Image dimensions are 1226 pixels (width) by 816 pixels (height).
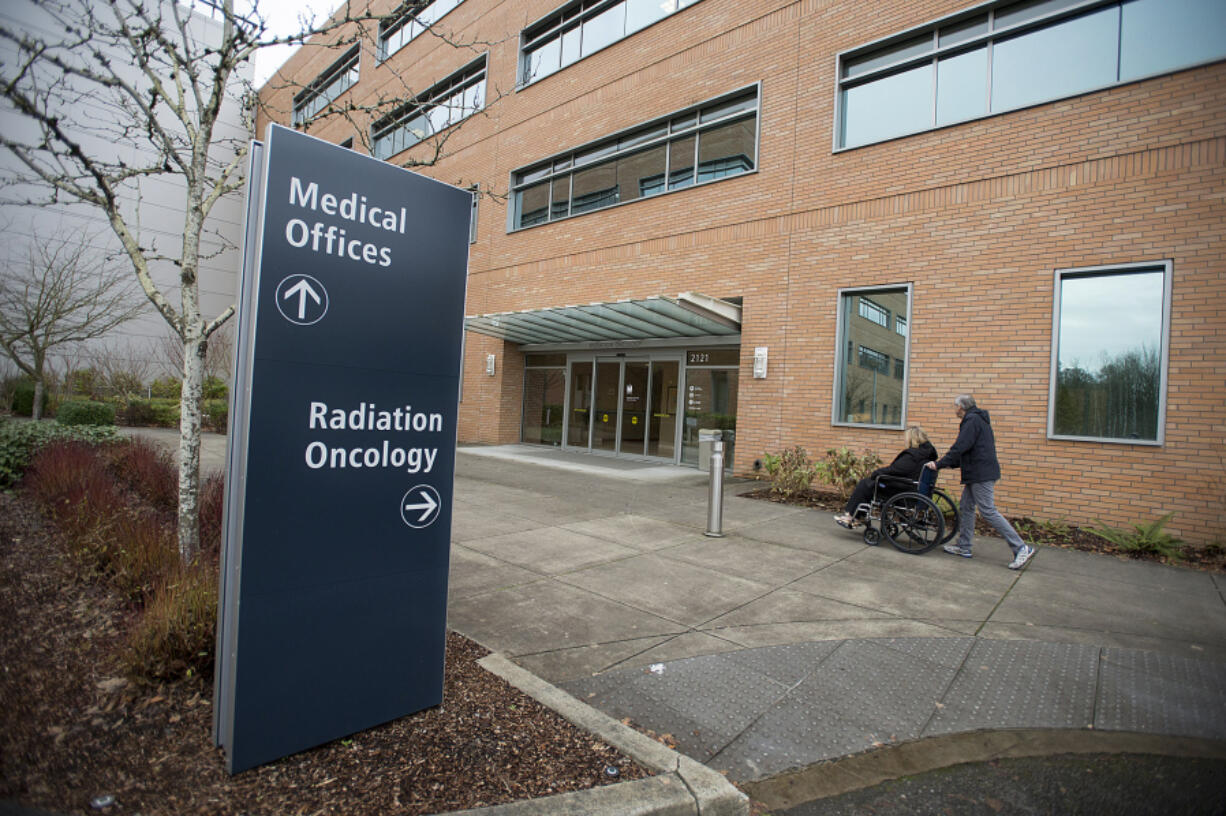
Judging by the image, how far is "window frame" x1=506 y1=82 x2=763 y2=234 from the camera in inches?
511

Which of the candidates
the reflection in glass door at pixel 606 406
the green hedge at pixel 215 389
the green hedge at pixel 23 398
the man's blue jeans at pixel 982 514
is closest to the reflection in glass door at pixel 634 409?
the reflection in glass door at pixel 606 406

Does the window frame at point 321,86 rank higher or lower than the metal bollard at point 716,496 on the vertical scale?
higher

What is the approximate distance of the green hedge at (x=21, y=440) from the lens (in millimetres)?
7863

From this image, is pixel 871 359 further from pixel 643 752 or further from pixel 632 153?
pixel 643 752

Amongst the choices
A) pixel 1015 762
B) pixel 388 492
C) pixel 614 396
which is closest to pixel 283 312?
pixel 388 492

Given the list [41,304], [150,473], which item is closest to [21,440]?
[150,473]

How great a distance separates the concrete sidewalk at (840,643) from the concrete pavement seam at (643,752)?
58mm

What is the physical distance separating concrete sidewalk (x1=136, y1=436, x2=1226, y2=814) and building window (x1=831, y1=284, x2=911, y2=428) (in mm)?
3578

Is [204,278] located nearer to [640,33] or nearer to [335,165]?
[640,33]

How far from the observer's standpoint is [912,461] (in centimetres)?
719

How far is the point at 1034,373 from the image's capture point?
356 inches

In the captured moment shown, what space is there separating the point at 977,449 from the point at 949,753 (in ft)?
14.9

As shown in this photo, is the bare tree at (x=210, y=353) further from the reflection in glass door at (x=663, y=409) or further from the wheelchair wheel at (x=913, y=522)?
the wheelchair wheel at (x=913, y=522)

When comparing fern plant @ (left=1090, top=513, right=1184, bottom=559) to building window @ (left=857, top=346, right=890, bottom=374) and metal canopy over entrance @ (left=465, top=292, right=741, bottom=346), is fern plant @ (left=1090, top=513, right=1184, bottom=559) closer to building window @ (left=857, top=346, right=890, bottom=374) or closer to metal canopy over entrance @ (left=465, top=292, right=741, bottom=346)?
building window @ (left=857, top=346, right=890, bottom=374)
